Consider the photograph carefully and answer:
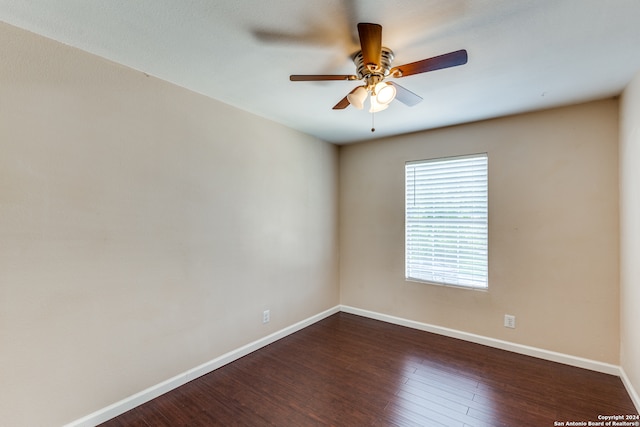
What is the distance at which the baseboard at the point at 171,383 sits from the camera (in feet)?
6.27

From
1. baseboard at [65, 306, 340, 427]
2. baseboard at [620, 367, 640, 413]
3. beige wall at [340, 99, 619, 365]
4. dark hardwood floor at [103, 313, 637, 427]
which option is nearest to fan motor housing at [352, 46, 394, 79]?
beige wall at [340, 99, 619, 365]

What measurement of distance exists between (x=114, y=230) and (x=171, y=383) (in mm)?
1294

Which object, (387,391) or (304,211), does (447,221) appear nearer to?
(304,211)

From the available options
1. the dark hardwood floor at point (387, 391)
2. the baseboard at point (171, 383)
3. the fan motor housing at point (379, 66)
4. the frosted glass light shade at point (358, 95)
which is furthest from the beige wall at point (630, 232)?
the baseboard at point (171, 383)

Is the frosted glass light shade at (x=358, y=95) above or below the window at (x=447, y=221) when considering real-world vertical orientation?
above

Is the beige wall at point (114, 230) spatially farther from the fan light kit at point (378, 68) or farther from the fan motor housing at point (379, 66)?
the fan motor housing at point (379, 66)

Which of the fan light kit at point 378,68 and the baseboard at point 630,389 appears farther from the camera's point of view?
the baseboard at point 630,389

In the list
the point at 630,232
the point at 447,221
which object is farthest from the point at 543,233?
the point at 447,221

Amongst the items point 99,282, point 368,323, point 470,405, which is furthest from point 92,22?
point 368,323

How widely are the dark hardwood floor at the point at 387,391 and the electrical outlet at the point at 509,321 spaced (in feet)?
0.88

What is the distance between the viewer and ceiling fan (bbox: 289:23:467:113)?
1.49m

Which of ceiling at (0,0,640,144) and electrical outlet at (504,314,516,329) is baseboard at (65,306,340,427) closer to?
electrical outlet at (504,314,516,329)

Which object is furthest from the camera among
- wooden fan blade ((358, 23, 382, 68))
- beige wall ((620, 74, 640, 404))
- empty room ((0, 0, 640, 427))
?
beige wall ((620, 74, 640, 404))

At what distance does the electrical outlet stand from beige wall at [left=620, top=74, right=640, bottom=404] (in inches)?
30.2
